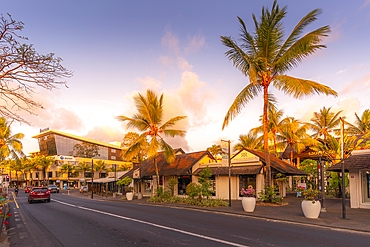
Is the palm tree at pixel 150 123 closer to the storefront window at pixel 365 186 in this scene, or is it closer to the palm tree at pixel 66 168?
the storefront window at pixel 365 186

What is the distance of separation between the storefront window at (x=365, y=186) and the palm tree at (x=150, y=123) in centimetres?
1537

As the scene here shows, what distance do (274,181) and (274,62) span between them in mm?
12957

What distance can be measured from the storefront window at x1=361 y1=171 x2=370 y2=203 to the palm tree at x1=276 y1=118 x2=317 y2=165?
50.7ft

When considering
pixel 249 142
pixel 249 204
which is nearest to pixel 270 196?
pixel 249 204

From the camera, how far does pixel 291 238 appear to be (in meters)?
8.41

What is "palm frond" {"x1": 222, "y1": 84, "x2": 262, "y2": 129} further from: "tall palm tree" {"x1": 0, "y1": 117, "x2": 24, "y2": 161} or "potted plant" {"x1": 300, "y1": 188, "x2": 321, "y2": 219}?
"tall palm tree" {"x1": 0, "y1": 117, "x2": 24, "y2": 161}

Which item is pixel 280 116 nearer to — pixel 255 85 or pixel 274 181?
pixel 274 181

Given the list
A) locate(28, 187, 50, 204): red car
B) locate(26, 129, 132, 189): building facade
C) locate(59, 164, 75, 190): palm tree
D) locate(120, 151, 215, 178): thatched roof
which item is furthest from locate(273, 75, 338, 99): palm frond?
locate(59, 164, 75, 190): palm tree

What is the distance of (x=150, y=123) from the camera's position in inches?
1044

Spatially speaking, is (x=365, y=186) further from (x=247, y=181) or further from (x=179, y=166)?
(x=179, y=166)

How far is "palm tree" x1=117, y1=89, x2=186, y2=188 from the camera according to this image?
2569 cm

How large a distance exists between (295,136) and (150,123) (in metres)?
20.4

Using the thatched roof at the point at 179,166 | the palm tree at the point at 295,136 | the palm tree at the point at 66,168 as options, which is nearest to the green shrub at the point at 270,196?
the thatched roof at the point at 179,166

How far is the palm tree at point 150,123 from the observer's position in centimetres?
2569
